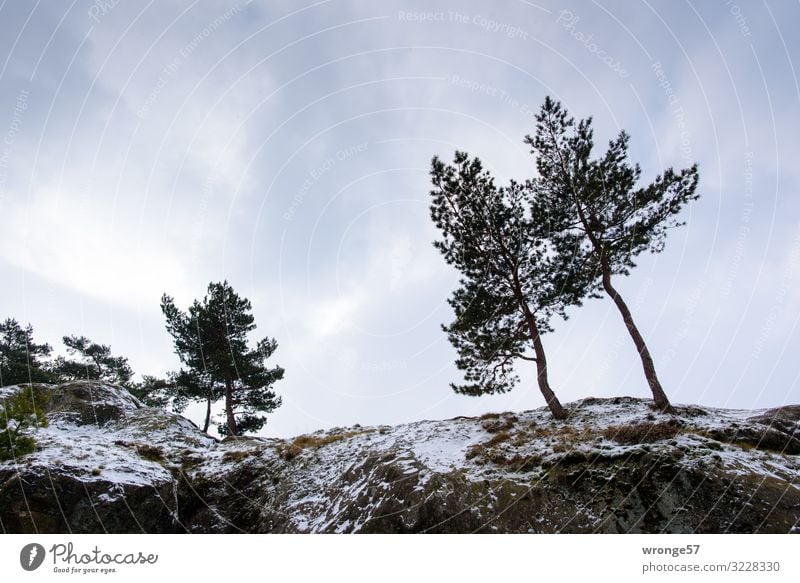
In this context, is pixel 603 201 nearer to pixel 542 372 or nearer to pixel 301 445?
pixel 542 372

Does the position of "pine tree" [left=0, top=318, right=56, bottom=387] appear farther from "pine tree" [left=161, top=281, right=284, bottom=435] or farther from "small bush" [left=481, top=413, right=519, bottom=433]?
"small bush" [left=481, top=413, right=519, bottom=433]

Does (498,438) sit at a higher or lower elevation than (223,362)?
lower

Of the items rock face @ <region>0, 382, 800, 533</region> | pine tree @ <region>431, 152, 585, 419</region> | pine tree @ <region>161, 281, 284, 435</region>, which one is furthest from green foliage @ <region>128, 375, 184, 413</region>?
pine tree @ <region>431, 152, 585, 419</region>

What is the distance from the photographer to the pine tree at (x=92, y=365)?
1233 inches

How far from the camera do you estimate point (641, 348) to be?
14.8m

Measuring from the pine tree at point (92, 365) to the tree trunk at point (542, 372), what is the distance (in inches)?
1349

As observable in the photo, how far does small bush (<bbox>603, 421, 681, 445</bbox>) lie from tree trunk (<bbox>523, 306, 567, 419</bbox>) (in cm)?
380

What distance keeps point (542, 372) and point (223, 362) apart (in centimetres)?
2024

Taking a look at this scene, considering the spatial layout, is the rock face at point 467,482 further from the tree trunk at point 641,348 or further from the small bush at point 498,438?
the tree trunk at point 641,348

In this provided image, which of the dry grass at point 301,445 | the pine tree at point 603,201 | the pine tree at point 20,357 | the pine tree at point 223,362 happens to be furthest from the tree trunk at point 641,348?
the pine tree at point 20,357

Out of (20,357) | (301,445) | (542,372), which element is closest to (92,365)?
(20,357)
